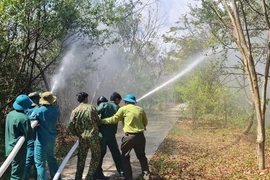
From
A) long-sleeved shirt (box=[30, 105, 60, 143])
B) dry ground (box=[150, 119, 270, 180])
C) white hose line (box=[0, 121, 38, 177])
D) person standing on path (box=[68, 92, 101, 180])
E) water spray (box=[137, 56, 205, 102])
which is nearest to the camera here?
white hose line (box=[0, 121, 38, 177])

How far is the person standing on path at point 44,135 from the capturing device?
4.42m

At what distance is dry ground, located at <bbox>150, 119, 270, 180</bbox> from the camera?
5.88 metres

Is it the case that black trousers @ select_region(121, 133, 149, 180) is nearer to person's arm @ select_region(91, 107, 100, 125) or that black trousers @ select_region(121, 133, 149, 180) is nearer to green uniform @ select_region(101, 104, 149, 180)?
green uniform @ select_region(101, 104, 149, 180)

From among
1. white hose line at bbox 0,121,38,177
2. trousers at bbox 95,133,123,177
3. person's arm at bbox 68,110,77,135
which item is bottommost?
trousers at bbox 95,133,123,177

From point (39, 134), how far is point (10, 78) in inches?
134

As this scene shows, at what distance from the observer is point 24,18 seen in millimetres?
6301

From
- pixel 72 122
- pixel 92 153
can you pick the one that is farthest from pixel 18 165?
pixel 92 153

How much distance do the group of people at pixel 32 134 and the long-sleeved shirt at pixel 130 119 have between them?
1.01m

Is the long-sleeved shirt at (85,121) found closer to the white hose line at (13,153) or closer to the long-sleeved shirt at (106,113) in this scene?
the long-sleeved shirt at (106,113)

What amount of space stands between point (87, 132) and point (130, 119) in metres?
0.84

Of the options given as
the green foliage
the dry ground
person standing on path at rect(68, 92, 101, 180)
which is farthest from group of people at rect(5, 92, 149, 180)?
the green foliage

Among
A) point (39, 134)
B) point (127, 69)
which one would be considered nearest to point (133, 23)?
point (127, 69)

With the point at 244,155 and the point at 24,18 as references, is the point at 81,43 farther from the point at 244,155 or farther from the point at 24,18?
the point at 244,155

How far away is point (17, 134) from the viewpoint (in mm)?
3996
